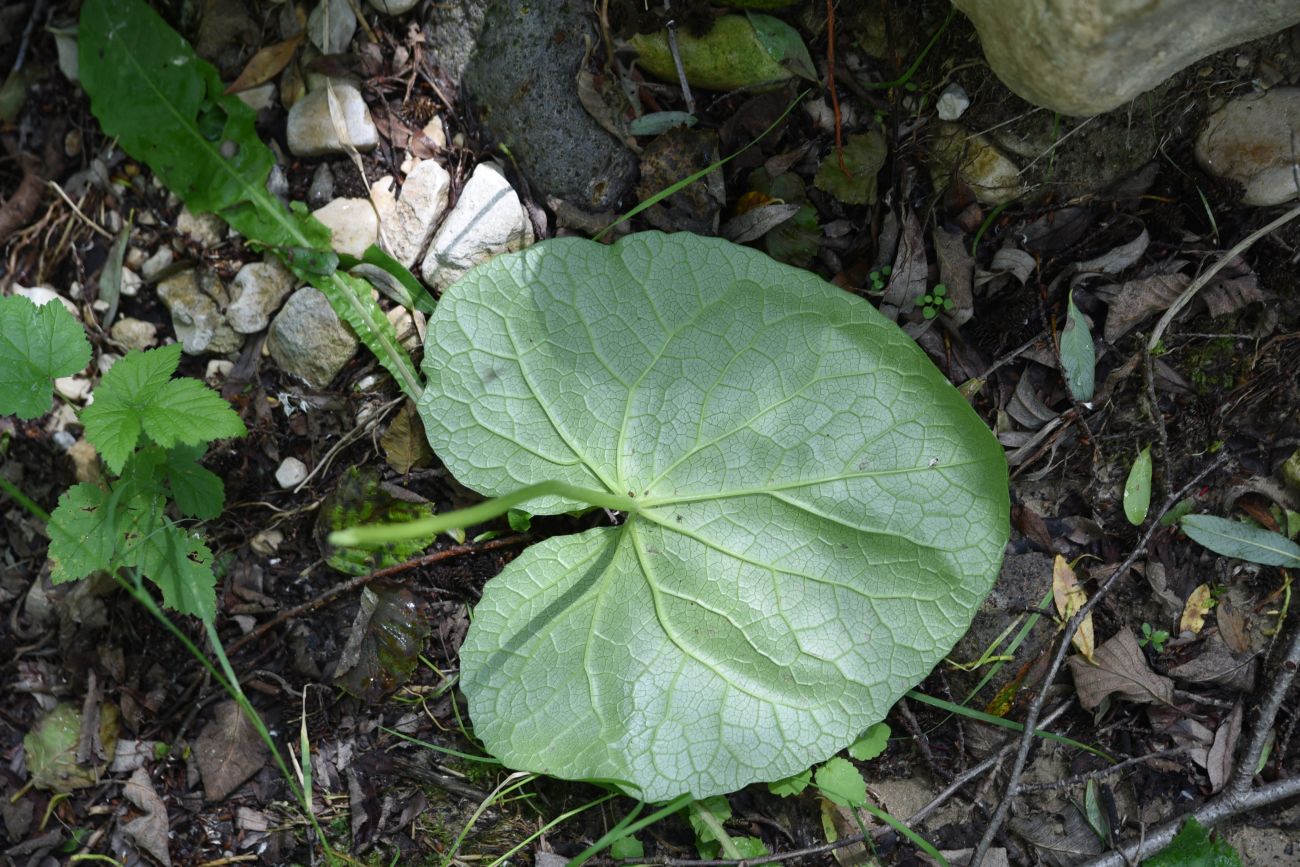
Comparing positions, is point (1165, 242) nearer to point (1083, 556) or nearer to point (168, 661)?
point (1083, 556)

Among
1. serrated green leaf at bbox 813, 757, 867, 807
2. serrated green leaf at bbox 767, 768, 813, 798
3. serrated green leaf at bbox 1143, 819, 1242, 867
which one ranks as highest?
serrated green leaf at bbox 767, 768, 813, 798

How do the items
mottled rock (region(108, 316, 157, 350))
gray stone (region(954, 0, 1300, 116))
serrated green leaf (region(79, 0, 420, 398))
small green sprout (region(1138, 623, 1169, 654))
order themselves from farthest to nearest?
1. mottled rock (region(108, 316, 157, 350))
2. serrated green leaf (region(79, 0, 420, 398))
3. small green sprout (region(1138, 623, 1169, 654))
4. gray stone (region(954, 0, 1300, 116))

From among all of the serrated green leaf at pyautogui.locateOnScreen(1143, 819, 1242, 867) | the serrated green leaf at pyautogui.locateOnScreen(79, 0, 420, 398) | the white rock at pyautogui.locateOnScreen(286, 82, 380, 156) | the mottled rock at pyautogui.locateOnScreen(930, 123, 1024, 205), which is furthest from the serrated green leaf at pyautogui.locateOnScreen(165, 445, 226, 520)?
the serrated green leaf at pyautogui.locateOnScreen(1143, 819, 1242, 867)

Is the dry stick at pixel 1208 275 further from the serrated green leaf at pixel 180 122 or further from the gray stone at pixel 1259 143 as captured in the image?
the serrated green leaf at pixel 180 122

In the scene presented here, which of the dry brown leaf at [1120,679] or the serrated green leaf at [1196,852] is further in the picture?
the dry brown leaf at [1120,679]

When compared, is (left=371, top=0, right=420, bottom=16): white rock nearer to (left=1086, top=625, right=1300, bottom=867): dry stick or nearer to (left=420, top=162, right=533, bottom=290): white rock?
(left=420, top=162, right=533, bottom=290): white rock

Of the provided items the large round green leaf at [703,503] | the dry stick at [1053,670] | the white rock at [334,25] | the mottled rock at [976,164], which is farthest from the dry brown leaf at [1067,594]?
the white rock at [334,25]

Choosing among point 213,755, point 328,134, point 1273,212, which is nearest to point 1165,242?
point 1273,212
